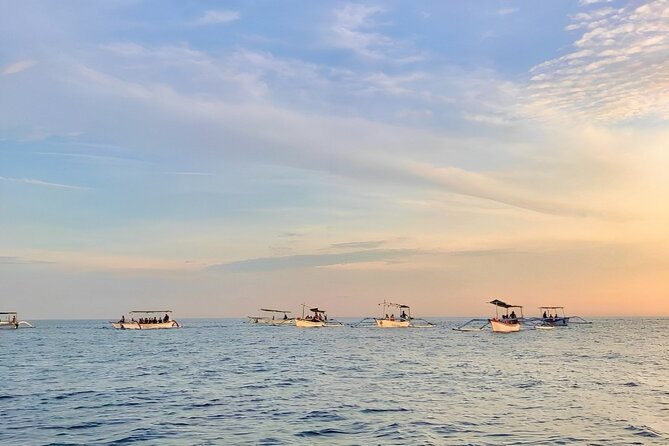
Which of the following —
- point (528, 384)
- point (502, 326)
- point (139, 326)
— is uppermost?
point (502, 326)

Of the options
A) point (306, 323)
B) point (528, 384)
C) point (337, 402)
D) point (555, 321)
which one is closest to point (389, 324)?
point (306, 323)

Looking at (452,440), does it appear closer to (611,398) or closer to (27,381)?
(611,398)

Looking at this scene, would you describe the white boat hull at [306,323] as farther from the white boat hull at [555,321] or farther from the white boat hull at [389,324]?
the white boat hull at [555,321]

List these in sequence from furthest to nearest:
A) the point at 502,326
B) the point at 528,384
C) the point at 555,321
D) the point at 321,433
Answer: the point at 555,321 → the point at 502,326 → the point at 528,384 → the point at 321,433

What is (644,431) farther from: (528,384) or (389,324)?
(389,324)

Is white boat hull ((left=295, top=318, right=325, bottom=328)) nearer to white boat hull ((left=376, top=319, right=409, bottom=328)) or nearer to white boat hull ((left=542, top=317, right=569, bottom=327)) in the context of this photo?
white boat hull ((left=376, top=319, right=409, bottom=328))

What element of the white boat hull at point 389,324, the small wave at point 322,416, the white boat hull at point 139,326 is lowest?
the small wave at point 322,416

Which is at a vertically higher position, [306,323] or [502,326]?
[502,326]

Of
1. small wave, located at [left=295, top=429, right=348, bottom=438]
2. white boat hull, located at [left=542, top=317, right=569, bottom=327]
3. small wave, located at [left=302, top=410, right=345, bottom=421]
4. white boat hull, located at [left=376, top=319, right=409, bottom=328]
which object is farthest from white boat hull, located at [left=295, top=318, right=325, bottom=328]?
small wave, located at [left=295, top=429, right=348, bottom=438]

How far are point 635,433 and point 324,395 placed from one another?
17.6m

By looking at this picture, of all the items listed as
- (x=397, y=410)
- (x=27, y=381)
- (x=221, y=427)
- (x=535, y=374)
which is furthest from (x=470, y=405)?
(x=27, y=381)

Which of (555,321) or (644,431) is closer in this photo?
(644,431)

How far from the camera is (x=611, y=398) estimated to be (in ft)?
120

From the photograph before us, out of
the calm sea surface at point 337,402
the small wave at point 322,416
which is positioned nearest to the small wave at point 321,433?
the calm sea surface at point 337,402
